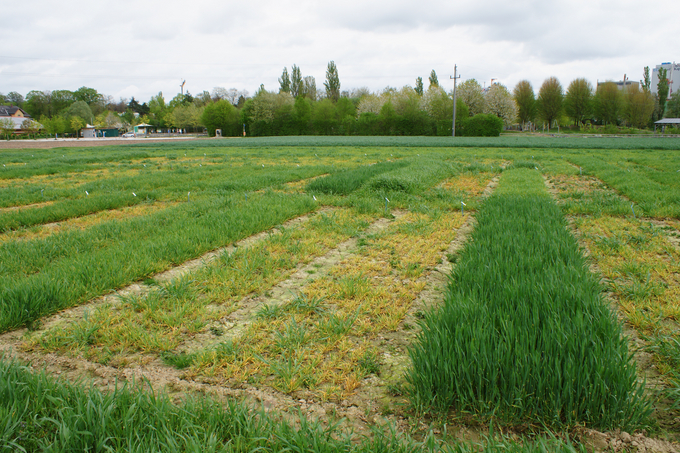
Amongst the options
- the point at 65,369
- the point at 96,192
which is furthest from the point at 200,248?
the point at 96,192

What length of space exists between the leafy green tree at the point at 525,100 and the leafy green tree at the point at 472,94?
1403cm

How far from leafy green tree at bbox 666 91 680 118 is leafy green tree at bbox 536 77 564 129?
1066 inches

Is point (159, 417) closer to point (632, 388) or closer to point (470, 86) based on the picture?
point (632, 388)

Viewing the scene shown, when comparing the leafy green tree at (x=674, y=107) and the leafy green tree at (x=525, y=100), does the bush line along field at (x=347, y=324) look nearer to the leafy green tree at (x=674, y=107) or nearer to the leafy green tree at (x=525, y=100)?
the leafy green tree at (x=525, y=100)

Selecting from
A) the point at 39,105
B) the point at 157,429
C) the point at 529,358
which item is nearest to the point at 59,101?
the point at 39,105

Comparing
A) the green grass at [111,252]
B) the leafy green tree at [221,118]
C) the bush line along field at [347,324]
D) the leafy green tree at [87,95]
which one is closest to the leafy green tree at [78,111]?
the leafy green tree at [87,95]

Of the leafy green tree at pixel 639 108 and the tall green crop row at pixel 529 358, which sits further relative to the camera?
the leafy green tree at pixel 639 108

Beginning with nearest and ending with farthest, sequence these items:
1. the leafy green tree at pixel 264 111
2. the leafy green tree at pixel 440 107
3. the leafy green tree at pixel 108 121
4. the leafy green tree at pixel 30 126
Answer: the leafy green tree at pixel 440 107
the leafy green tree at pixel 264 111
the leafy green tree at pixel 30 126
the leafy green tree at pixel 108 121

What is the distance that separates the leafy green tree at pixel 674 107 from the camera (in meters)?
83.1

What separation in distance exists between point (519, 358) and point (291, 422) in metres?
1.35

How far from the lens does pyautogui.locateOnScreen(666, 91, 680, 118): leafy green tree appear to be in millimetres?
83125

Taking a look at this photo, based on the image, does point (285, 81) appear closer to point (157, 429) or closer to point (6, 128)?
point (6, 128)

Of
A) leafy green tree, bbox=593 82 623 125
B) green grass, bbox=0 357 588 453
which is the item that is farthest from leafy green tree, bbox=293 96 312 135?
green grass, bbox=0 357 588 453

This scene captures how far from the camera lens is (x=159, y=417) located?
1.99 meters
